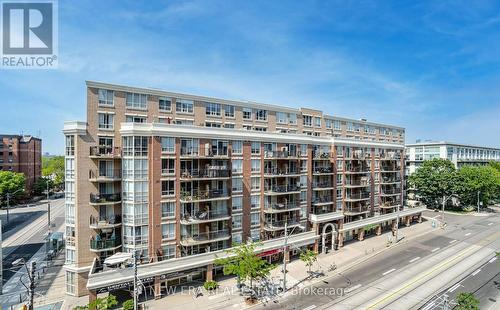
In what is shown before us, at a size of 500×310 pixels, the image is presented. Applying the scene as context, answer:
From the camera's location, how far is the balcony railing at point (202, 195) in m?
33.3

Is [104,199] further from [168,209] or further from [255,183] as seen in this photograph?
[255,183]

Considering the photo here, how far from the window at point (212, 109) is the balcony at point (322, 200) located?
74.5 ft

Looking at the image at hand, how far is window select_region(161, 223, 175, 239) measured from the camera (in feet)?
106

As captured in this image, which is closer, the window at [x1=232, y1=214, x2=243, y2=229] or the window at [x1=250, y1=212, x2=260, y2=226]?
the window at [x1=232, y1=214, x2=243, y2=229]

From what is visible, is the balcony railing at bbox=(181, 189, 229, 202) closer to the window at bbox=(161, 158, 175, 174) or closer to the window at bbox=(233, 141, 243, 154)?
the window at bbox=(161, 158, 175, 174)

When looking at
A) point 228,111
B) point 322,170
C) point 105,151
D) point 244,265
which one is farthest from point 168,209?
point 322,170

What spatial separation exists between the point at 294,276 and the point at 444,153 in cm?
8252

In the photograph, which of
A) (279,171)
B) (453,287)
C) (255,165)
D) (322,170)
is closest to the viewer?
(453,287)

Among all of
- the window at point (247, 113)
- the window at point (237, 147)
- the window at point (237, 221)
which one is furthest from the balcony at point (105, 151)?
the window at point (247, 113)

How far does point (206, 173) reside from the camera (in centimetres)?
3431

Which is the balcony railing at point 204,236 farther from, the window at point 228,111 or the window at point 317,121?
the window at point 317,121

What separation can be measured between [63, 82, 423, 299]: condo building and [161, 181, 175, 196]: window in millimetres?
122

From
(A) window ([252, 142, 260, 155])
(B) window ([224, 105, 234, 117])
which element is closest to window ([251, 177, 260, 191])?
(A) window ([252, 142, 260, 155])

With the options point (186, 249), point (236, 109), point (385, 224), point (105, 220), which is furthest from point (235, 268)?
point (385, 224)
